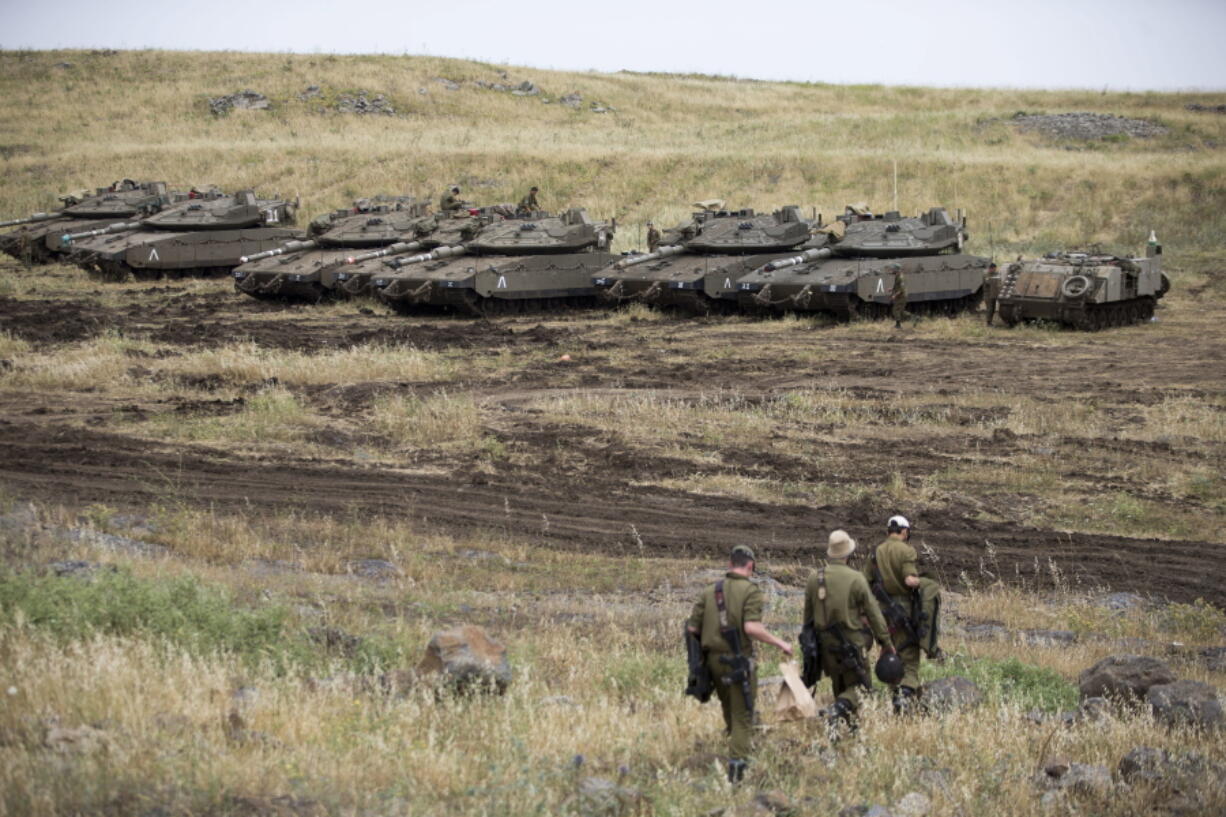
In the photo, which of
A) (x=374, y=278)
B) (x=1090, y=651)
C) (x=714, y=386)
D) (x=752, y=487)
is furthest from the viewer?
(x=374, y=278)

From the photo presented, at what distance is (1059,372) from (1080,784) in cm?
1320

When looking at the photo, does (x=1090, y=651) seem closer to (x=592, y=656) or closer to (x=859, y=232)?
(x=592, y=656)

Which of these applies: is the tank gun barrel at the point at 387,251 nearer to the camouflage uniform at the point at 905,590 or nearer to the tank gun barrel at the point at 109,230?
the tank gun barrel at the point at 109,230

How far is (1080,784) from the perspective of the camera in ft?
20.0

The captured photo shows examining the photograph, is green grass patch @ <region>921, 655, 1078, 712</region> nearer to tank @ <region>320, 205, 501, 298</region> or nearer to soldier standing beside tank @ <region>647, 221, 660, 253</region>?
tank @ <region>320, 205, 501, 298</region>

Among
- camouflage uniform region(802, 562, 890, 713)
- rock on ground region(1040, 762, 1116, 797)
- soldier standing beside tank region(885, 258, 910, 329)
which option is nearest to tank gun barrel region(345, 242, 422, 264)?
soldier standing beside tank region(885, 258, 910, 329)

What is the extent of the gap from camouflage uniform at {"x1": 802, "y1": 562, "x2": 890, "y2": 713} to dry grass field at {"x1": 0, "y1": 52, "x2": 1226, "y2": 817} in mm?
247

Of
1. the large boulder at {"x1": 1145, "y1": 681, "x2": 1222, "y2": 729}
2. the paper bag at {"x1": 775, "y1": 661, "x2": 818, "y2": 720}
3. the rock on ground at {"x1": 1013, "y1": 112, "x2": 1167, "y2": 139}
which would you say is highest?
the rock on ground at {"x1": 1013, "y1": 112, "x2": 1167, "y2": 139}

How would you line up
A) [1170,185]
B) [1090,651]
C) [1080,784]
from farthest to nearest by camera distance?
[1170,185]
[1090,651]
[1080,784]

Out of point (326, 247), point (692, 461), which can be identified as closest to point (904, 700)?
point (692, 461)

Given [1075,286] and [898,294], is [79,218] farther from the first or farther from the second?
[1075,286]

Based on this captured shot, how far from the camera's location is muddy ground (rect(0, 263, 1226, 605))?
37.1 feet

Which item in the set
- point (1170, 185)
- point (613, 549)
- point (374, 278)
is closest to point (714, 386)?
point (613, 549)

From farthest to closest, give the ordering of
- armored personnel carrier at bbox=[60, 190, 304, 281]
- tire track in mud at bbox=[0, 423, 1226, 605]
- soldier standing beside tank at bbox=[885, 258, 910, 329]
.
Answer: armored personnel carrier at bbox=[60, 190, 304, 281]
soldier standing beside tank at bbox=[885, 258, 910, 329]
tire track in mud at bbox=[0, 423, 1226, 605]
